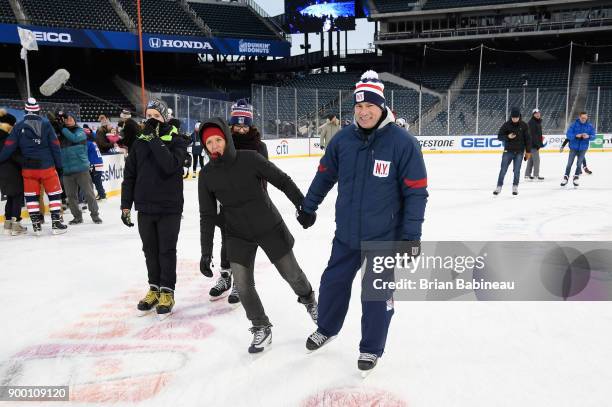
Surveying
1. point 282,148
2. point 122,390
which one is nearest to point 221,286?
point 122,390

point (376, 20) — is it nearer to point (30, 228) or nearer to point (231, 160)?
point (30, 228)

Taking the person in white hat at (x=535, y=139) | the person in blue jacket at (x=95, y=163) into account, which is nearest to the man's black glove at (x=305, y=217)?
the person in blue jacket at (x=95, y=163)

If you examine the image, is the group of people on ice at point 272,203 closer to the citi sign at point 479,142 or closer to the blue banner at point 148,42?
the citi sign at point 479,142

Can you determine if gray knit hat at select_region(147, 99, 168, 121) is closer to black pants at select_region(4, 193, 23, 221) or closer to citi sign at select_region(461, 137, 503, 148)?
black pants at select_region(4, 193, 23, 221)

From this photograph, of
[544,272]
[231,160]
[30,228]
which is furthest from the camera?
[30,228]

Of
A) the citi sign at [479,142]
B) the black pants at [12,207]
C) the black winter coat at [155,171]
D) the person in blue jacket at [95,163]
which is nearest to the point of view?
the black winter coat at [155,171]

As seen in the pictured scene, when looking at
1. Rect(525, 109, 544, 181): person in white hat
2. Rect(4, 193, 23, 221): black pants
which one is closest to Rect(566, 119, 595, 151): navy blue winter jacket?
Rect(525, 109, 544, 181): person in white hat

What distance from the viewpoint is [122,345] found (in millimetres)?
3209

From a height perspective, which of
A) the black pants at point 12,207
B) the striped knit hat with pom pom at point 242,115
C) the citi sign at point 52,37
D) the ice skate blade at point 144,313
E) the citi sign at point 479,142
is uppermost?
the citi sign at point 52,37

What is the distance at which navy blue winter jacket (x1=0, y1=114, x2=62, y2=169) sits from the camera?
19.9 ft

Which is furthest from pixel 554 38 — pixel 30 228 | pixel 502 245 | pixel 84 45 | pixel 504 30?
pixel 30 228

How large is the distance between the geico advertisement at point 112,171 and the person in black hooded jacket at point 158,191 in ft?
23.0

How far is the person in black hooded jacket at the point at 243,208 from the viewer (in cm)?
296

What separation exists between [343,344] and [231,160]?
4.43 ft
